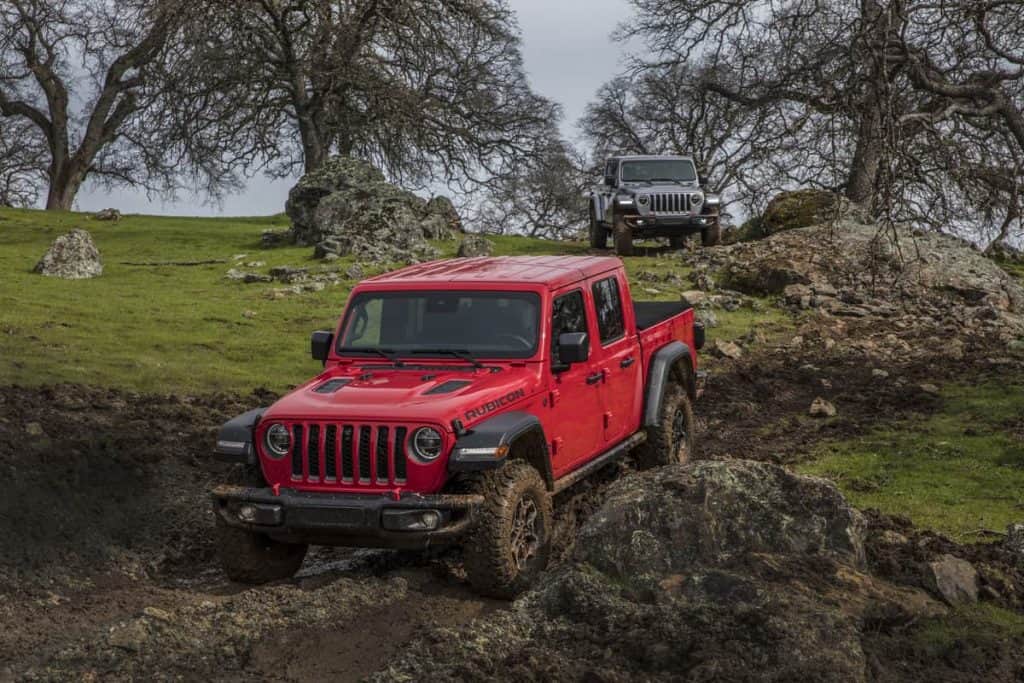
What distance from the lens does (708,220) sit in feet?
95.1

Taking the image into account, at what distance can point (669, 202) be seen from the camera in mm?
28688

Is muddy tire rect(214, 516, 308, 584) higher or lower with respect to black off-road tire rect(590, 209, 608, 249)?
lower

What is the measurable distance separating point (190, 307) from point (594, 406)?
42.6 feet

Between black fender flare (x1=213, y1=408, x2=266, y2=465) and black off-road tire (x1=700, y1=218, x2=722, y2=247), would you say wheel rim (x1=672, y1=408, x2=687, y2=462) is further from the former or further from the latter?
black off-road tire (x1=700, y1=218, x2=722, y2=247)

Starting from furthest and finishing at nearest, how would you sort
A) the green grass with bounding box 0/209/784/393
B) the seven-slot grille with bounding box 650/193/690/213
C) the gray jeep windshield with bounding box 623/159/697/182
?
the gray jeep windshield with bounding box 623/159/697/182
the seven-slot grille with bounding box 650/193/690/213
the green grass with bounding box 0/209/784/393

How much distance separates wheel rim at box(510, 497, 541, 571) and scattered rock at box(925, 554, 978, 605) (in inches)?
100

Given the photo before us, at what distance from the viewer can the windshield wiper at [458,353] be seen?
9.12m

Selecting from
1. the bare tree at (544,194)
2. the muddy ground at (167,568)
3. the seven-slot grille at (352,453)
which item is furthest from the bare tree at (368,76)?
the seven-slot grille at (352,453)

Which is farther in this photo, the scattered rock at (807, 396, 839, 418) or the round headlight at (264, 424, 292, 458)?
the scattered rock at (807, 396, 839, 418)

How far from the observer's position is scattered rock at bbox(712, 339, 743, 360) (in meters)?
19.4

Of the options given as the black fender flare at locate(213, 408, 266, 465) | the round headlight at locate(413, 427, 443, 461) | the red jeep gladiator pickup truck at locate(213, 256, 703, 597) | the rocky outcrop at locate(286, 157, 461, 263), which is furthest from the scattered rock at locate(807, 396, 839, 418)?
the rocky outcrop at locate(286, 157, 461, 263)

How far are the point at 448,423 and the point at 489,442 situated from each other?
29 centimetres

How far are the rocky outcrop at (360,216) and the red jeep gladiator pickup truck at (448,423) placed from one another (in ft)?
52.5

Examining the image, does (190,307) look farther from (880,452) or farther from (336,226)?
(880,452)
